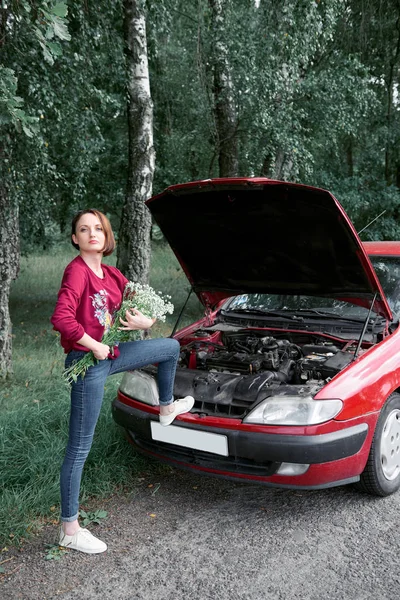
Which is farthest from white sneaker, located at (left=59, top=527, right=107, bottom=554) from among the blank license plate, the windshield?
the windshield

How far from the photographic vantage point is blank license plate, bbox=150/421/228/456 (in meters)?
3.16

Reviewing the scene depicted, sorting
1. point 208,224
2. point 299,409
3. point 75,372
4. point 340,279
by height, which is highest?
point 208,224

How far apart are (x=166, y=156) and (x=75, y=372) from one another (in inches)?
379

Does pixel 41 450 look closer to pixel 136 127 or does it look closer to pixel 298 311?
pixel 298 311

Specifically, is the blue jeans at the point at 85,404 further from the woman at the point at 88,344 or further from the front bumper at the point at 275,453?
the front bumper at the point at 275,453

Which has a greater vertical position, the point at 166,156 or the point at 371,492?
the point at 166,156

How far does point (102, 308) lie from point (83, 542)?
1.26 metres

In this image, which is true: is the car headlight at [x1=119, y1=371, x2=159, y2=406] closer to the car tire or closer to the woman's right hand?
the woman's right hand

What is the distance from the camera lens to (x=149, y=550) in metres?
2.99

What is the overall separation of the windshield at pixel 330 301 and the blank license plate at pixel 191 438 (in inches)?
64.6

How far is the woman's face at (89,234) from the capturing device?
9.50 feet

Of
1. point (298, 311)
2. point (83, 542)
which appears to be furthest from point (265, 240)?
point (83, 542)

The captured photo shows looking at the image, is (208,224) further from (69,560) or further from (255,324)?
(69,560)

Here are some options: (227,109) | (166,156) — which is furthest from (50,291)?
(227,109)
